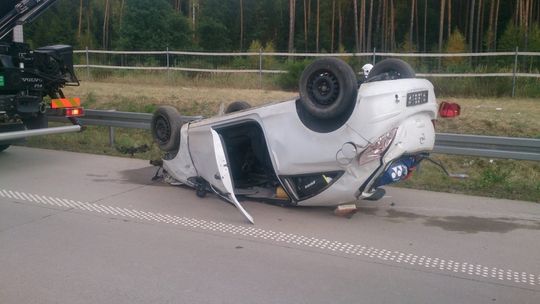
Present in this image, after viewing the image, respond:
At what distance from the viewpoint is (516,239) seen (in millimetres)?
5645

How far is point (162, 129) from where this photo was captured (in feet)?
25.1

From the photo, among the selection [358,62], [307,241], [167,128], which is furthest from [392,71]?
[358,62]

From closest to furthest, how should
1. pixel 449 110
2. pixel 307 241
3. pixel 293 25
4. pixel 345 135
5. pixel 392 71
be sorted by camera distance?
pixel 307 241, pixel 345 135, pixel 449 110, pixel 392 71, pixel 293 25

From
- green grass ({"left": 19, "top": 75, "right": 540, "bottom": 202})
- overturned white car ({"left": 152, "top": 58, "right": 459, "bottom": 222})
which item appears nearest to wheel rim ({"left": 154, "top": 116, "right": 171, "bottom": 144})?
overturned white car ({"left": 152, "top": 58, "right": 459, "bottom": 222})

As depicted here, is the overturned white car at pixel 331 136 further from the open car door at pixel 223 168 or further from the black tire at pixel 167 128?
the black tire at pixel 167 128

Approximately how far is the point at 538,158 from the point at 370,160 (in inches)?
116

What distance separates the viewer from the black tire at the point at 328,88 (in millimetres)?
5695

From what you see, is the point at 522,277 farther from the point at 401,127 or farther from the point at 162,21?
the point at 162,21

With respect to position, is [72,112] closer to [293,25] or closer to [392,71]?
[392,71]

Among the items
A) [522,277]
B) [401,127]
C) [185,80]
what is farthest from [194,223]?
[185,80]

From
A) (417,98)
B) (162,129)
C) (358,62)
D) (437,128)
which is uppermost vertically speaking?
(358,62)

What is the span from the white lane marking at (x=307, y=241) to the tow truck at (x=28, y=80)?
1981 millimetres

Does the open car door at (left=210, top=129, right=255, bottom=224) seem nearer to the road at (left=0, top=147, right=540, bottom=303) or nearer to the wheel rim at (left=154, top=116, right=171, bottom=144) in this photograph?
the road at (left=0, top=147, right=540, bottom=303)

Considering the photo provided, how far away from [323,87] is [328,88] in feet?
0.21
